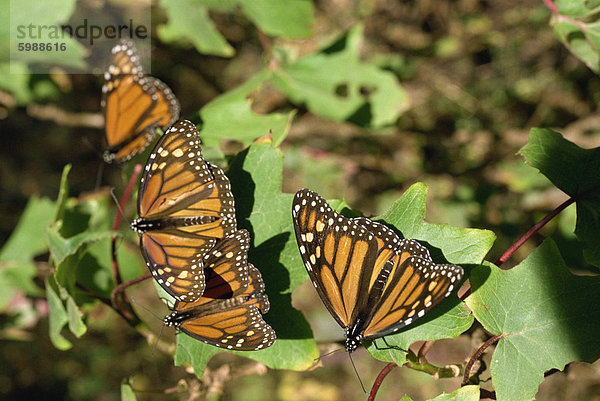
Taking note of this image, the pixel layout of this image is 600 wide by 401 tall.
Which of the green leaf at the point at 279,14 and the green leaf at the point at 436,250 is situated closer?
the green leaf at the point at 436,250

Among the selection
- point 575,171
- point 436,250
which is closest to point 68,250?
point 436,250

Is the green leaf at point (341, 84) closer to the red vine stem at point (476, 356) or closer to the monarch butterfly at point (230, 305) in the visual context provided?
the monarch butterfly at point (230, 305)

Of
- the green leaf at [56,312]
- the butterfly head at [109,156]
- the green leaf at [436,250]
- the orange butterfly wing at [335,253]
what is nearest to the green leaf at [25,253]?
the butterfly head at [109,156]

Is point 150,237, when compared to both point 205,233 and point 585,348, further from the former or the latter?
point 585,348

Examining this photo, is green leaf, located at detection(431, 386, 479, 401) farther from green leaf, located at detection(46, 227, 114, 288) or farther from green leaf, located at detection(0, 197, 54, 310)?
green leaf, located at detection(0, 197, 54, 310)

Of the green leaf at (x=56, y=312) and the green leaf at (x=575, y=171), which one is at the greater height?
the green leaf at (x=575, y=171)

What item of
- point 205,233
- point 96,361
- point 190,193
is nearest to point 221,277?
point 205,233
